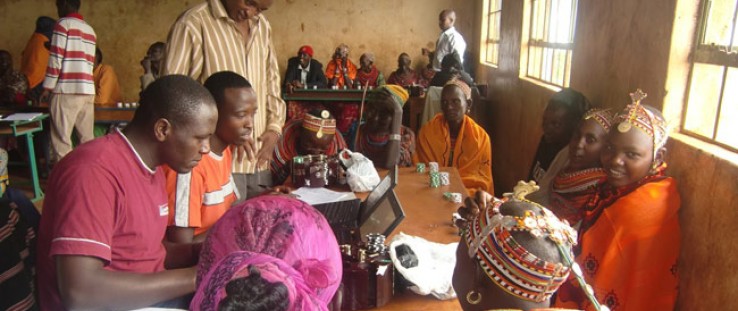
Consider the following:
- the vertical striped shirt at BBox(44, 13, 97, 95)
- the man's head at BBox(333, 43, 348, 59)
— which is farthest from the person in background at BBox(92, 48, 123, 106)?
the man's head at BBox(333, 43, 348, 59)

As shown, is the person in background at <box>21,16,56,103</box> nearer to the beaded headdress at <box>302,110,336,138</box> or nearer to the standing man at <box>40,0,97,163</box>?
the standing man at <box>40,0,97,163</box>

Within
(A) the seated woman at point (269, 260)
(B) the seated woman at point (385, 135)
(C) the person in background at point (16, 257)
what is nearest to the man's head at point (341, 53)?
(B) the seated woman at point (385, 135)

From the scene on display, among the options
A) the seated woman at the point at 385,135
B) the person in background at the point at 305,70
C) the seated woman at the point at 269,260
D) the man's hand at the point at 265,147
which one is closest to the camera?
the seated woman at the point at 269,260

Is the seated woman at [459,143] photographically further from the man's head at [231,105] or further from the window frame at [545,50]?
the man's head at [231,105]

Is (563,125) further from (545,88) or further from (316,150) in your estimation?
(316,150)

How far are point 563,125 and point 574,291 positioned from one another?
49.9 inches

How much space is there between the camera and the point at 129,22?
973 centimetres

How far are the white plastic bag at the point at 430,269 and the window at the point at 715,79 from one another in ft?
3.81

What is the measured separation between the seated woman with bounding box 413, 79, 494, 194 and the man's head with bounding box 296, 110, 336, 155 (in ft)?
2.97

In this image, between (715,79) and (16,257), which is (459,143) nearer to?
(715,79)

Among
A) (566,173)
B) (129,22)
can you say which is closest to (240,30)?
(566,173)

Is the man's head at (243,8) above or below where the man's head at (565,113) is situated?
above

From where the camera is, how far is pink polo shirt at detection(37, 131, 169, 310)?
49.4 inches

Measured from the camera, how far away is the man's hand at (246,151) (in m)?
2.37
